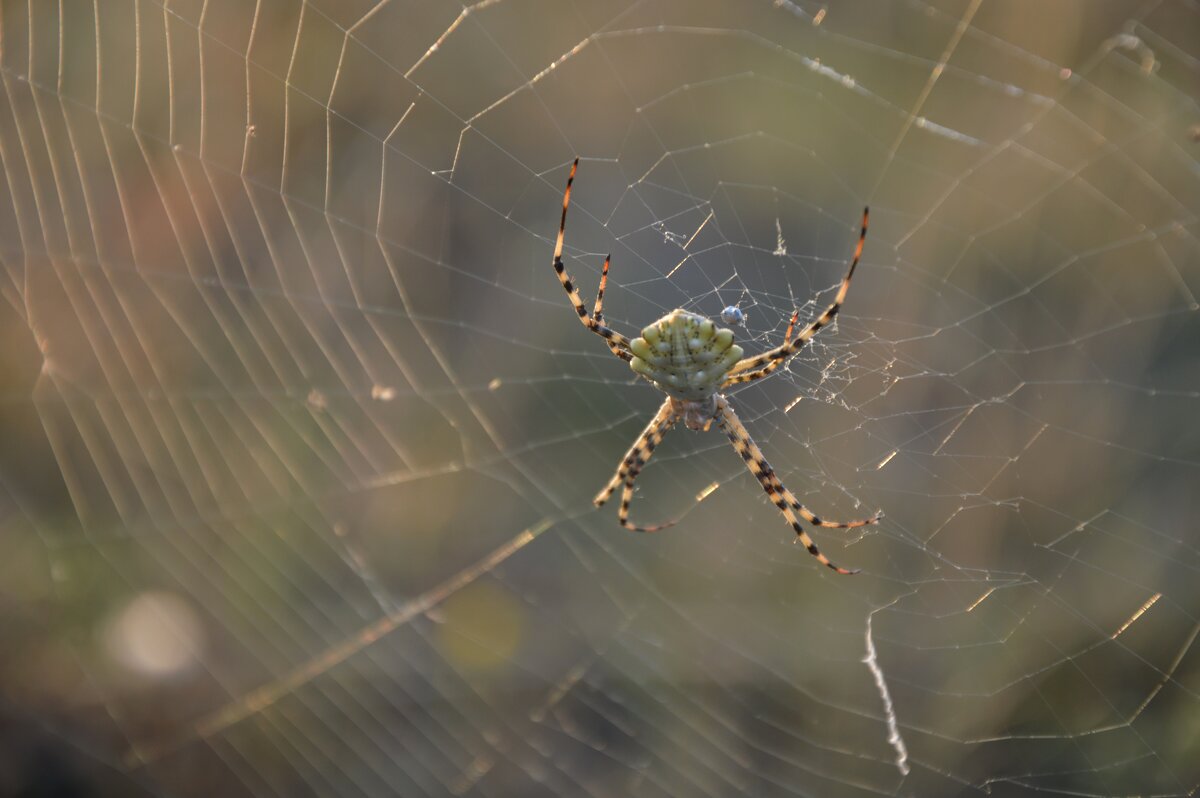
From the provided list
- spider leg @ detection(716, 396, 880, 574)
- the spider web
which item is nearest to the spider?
spider leg @ detection(716, 396, 880, 574)

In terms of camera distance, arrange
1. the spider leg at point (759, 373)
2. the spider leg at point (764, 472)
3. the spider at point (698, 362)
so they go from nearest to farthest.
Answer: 1. the spider at point (698, 362)
2. the spider leg at point (759, 373)
3. the spider leg at point (764, 472)

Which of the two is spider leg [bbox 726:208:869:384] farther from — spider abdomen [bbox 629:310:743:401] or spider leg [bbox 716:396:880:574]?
spider leg [bbox 716:396:880:574]

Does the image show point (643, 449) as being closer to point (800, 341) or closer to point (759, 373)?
point (759, 373)

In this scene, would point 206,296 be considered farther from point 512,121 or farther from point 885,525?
point 885,525

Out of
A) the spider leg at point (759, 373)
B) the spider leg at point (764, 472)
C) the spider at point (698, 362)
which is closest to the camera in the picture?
the spider at point (698, 362)

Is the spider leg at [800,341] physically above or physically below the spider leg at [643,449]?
above

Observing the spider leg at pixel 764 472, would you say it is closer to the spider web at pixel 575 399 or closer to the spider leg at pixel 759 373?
the spider web at pixel 575 399

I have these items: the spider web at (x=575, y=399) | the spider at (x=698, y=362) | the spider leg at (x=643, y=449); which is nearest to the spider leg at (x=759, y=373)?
the spider at (x=698, y=362)

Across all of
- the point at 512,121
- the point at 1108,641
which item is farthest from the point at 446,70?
the point at 1108,641

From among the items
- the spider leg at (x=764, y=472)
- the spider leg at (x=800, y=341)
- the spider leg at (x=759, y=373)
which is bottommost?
the spider leg at (x=764, y=472)
